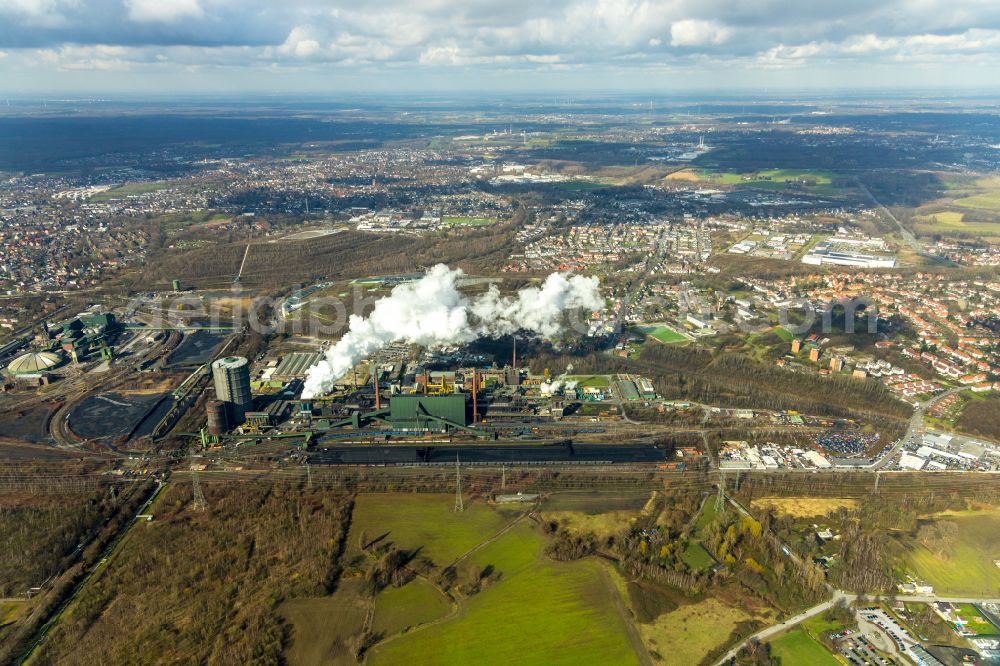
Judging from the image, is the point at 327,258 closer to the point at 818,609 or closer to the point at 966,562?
the point at 818,609

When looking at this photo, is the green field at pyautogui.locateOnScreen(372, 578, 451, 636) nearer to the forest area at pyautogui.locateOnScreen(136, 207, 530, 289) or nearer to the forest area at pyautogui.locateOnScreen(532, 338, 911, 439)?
the forest area at pyautogui.locateOnScreen(532, 338, 911, 439)

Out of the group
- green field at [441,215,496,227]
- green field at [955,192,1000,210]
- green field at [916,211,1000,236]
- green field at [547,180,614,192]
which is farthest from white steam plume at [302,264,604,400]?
green field at [955,192,1000,210]

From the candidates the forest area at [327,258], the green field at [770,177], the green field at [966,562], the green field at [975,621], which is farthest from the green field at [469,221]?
the green field at [975,621]

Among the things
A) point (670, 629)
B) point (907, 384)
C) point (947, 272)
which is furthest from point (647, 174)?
point (670, 629)

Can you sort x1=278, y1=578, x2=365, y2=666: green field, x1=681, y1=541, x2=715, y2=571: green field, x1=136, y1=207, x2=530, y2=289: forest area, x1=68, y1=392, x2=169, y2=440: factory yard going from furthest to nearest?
x1=136, y1=207, x2=530, y2=289: forest area < x1=68, y1=392, x2=169, y2=440: factory yard < x1=681, y1=541, x2=715, y2=571: green field < x1=278, y1=578, x2=365, y2=666: green field

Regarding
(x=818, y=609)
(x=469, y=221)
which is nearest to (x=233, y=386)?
(x=818, y=609)

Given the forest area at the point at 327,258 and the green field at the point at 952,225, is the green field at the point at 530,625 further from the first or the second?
the green field at the point at 952,225
